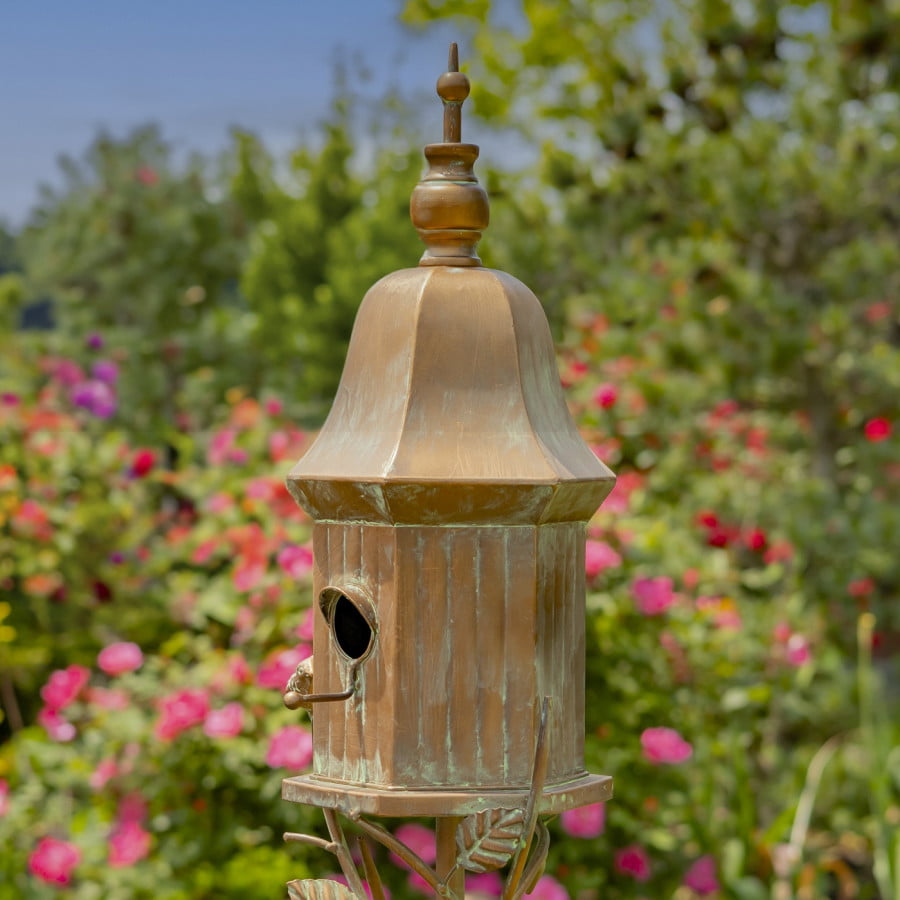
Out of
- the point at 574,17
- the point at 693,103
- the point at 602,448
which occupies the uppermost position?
the point at 574,17

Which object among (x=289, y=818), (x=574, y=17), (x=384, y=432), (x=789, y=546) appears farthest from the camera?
(x=574, y=17)

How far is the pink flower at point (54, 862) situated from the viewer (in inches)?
139

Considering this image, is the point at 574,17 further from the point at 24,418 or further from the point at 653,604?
the point at 653,604

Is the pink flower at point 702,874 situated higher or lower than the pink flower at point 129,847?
lower

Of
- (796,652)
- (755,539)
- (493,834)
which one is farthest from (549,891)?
(755,539)

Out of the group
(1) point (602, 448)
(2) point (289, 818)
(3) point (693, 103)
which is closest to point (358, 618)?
(2) point (289, 818)

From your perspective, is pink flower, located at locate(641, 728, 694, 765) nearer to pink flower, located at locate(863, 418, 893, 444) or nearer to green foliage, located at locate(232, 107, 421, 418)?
pink flower, located at locate(863, 418, 893, 444)

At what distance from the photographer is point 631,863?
3.78 m

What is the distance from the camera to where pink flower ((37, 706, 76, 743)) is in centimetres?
388

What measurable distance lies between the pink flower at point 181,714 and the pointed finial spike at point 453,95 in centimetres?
198

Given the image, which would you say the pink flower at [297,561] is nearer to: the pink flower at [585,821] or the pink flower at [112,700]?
the pink flower at [112,700]

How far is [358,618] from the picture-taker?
198 cm

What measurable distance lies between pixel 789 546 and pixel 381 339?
11.7 feet

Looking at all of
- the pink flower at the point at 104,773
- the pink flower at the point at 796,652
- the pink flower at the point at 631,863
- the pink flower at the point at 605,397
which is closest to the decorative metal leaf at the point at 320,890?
the pink flower at the point at 104,773
